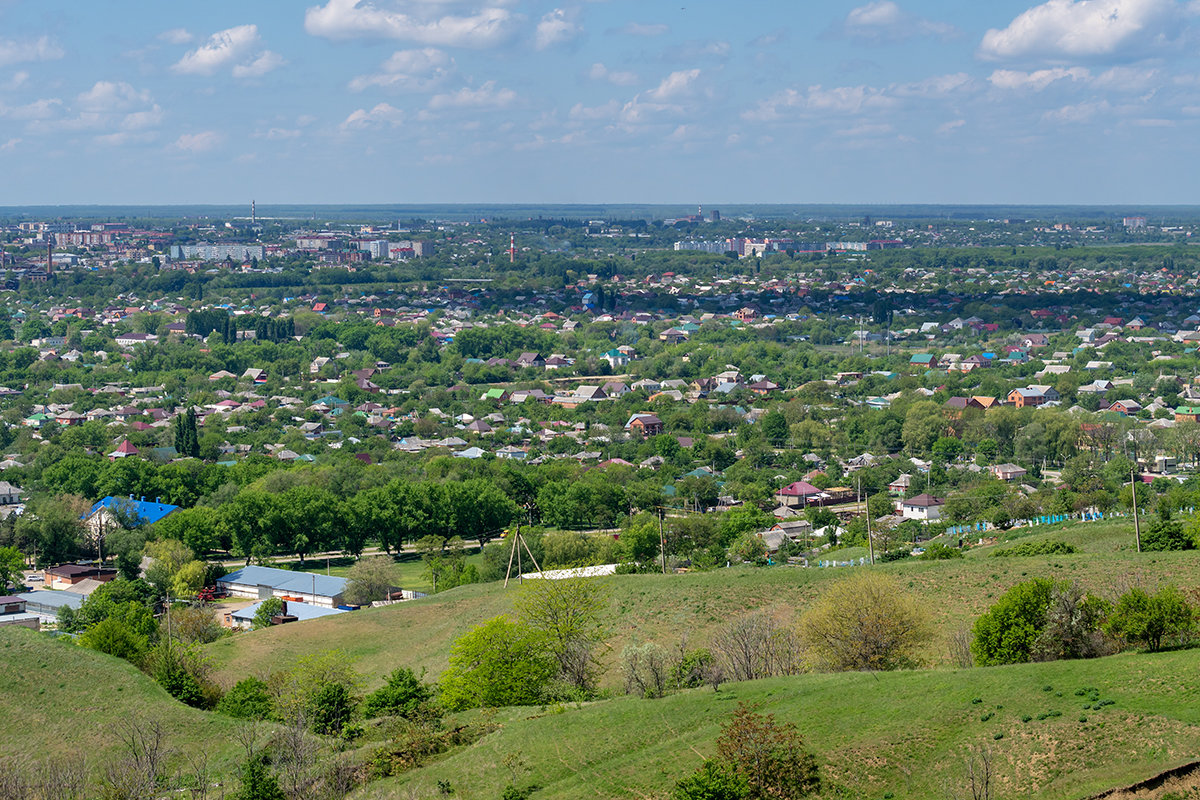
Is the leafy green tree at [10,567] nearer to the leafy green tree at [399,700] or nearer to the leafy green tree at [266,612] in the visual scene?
the leafy green tree at [266,612]

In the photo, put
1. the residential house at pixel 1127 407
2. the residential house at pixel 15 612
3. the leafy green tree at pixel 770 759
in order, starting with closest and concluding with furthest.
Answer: the leafy green tree at pixel 770 759
the residential house at pixel 15 612
the residential house at pixel 1127 407

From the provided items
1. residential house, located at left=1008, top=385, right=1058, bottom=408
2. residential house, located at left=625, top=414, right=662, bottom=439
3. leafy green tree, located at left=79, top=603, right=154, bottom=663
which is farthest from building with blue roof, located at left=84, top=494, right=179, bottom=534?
residential house, located at left=1008, top=385, right=1058, bottom=408

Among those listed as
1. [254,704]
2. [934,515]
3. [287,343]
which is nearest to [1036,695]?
[254,704]

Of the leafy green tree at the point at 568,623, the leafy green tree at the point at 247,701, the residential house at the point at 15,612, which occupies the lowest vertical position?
the residential house at the point at 15,612

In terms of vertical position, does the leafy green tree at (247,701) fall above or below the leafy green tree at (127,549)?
above

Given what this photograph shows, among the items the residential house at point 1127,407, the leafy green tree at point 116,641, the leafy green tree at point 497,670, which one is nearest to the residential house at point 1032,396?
the residential house at point 1127,407

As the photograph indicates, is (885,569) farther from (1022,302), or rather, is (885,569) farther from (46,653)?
(1022,302)

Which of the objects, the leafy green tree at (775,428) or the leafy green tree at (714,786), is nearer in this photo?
the leafy green tree at (714,786)
